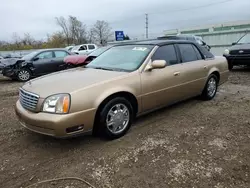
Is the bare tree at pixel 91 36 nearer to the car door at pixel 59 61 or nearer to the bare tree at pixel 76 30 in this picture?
the bare tree at pixel 76 30

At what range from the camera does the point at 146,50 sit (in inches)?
167

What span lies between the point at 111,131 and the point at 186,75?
210 centimetres

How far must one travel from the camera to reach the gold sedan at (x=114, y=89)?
3.12 metres

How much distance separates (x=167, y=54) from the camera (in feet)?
14.8

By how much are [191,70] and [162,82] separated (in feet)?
3.36

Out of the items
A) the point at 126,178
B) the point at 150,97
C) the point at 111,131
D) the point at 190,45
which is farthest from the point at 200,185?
the point at 190,45

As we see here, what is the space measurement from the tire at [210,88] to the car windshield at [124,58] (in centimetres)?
206

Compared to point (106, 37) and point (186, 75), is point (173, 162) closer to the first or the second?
point (186, 75)

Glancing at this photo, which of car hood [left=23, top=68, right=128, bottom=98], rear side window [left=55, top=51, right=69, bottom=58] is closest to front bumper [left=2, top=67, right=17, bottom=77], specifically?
rear side window [left=55, top=51, right=69, bottom=58]

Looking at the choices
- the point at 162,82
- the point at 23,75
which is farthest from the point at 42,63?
the point at 162,82

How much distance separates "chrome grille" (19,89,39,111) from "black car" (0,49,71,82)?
7398 mm

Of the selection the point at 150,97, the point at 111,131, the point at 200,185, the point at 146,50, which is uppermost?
the point at 146,50

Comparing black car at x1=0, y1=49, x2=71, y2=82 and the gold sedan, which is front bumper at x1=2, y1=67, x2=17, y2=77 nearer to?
black car at x1=0, y1=49, x2=71, y2=82

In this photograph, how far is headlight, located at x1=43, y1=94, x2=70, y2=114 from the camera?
3.07 meters
